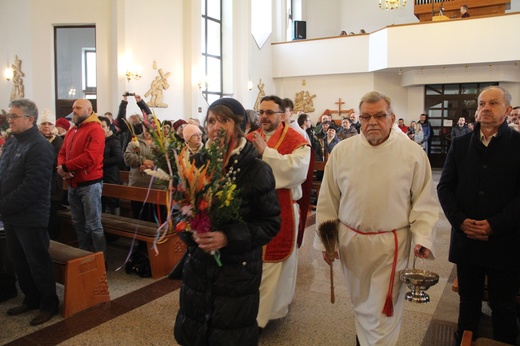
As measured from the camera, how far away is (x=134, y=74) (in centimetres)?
1185

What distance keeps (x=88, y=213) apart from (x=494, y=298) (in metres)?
3.64

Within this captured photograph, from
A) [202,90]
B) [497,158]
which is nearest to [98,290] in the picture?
[497,158]

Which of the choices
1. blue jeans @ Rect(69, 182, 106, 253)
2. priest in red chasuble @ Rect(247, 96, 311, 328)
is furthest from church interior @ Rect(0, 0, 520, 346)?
blue jeans @ Rect(69, 182, 106, 253)

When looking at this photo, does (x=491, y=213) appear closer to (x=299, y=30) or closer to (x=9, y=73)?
(x=9, y=73)

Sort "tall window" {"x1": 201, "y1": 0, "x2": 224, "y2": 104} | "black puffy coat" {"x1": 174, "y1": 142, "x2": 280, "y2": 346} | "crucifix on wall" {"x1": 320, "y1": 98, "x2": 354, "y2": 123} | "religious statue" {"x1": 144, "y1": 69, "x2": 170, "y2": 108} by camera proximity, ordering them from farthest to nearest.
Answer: "crucifix on wall" {"x1": 320, "y1": 98, "x2": 354, "y2": 123} < "tall window" {"x1": 201, "y1": 0, "x2": 224, "y2": 104} < "religious statue" {"x1": 144, "y1": 69, "x2": 170, "y2": 108} < "black puffy coat" {"x1": 174, "y1": 142, "x2": 280, "y2": 346}

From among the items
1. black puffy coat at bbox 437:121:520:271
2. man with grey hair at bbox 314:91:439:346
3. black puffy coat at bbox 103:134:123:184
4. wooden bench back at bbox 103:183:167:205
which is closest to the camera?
man with grey hair at bbox 314:91:439:346

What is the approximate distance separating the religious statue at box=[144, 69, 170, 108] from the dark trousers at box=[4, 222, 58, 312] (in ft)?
29.2

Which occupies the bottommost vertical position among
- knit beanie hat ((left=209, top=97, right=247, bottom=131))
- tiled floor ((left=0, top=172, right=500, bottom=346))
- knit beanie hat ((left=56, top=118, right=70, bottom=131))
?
tiled floor ((left=0, top=172, right=500, bottom=346))

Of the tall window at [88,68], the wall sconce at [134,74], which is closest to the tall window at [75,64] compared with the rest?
the tall window at [88,68]

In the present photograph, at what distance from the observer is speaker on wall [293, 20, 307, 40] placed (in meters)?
19.1

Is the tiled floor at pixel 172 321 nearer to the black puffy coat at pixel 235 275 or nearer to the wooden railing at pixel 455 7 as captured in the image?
the black puffy coat at pixel 235 275

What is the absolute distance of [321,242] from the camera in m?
2.91

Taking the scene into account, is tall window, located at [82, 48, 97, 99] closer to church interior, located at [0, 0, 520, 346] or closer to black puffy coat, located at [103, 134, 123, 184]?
church interior, located at [0, 0, 520, 346]

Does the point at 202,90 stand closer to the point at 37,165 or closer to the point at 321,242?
the point at 37,165
